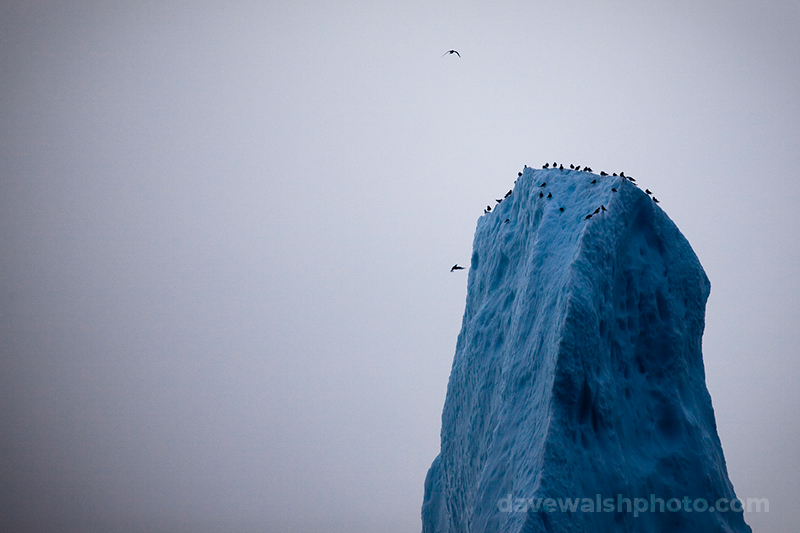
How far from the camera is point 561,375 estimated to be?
21.3ft

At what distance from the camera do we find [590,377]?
22.0ft

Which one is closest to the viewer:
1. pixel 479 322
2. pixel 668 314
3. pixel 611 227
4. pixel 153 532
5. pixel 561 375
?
pixel 561 375

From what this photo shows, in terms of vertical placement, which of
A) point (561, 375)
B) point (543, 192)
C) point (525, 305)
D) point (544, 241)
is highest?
point (543, 192)

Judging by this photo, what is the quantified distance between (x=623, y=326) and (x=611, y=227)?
1388mm

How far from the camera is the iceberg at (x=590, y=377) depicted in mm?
6551

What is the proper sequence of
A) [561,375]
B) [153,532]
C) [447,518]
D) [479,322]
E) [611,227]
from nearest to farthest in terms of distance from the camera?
1. [561,375]
2. [611,227]
3. [479,322]
4. [447,518]
5. [153,532]

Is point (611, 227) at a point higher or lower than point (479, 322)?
higher

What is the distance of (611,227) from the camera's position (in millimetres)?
7500

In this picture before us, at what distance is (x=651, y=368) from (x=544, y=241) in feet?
7.87

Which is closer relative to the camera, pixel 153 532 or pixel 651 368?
pixel 651 368

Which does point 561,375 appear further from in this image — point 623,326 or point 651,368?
point 651,368

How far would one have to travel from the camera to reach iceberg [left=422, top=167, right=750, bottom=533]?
6.55 meters

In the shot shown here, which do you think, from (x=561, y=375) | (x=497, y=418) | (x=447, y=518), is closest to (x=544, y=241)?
(x=561, y=375)

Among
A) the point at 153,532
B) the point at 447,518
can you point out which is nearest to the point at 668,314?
the point at 447,518
